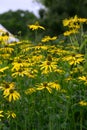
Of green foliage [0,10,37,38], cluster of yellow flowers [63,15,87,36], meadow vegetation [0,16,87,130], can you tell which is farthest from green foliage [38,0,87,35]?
meadow vegetation [0,16,87,130]

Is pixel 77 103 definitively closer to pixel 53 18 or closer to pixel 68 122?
pixel 68 122

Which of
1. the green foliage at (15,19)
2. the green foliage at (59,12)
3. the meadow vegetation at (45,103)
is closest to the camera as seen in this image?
the meadow vegetation at (45,103)

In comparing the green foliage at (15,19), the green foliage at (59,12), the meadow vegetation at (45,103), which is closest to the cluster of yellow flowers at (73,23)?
the meadow vegetation at (45,103)

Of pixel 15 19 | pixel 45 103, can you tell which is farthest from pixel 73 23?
pixel 15 19

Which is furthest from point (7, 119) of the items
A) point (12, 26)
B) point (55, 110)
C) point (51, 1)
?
point (12, 26)

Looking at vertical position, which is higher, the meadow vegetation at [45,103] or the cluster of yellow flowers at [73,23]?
the cluster of yellow flowers at [73,23]

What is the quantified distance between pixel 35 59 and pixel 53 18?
16155 mm

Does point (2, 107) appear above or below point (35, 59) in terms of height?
below

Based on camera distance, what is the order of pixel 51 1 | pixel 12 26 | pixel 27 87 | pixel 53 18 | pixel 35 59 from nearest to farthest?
pixel 27 87
pixel 35 59
pixel 53 18
pixel 51 1
pixel 12 26

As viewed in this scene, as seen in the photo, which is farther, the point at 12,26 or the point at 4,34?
the point at 12,26

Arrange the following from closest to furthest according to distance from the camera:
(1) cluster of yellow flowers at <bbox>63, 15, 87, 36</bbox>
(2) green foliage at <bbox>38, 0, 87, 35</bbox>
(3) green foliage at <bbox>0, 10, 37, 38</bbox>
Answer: (1) cluster of yellow flowers at <bbox>63, 15, 87, 36</bbox> < (2) green foliage at <bbox>38, 0, 87, 35</bbox> < (3) green foliage at <bbox>0, 10, 37, 38</bbox>

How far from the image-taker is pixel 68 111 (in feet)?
12.1

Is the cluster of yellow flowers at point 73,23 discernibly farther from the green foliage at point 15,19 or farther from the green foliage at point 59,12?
the green foliage at point 15,19

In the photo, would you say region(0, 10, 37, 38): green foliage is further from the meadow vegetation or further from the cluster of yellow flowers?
the meadow vegetation
